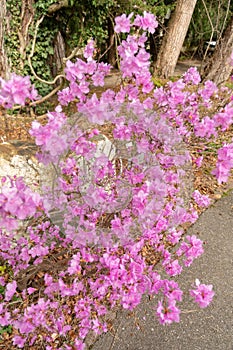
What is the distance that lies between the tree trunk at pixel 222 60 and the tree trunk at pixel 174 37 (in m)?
1.32

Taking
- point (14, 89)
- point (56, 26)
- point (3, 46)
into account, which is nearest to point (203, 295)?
point (14, 89)

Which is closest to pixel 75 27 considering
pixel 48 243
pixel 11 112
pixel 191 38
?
pixel 11 112

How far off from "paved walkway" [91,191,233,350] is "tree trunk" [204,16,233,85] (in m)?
4.76

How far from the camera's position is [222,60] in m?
6.54

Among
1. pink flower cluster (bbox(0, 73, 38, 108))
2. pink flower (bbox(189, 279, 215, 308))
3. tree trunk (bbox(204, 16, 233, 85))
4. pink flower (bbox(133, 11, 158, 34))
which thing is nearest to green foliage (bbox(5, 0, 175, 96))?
tree trunk (bbox(204, 16, 233, 85))

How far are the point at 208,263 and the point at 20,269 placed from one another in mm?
1863

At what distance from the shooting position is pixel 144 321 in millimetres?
2465

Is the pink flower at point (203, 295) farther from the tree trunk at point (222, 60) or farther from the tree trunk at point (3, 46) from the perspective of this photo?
the tree trunk at point (3, 46)

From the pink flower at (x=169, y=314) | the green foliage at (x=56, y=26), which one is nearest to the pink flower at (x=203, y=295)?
the pink flower at (x=169, y=314)

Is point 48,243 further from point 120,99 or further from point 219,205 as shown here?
point 219,205

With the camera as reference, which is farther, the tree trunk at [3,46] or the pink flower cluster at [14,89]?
the tree trunk at [3,46]

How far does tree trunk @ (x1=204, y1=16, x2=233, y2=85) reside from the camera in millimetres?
6409

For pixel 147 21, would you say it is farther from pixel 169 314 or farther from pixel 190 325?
pixel 190 325

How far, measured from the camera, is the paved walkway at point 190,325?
2.31 m
